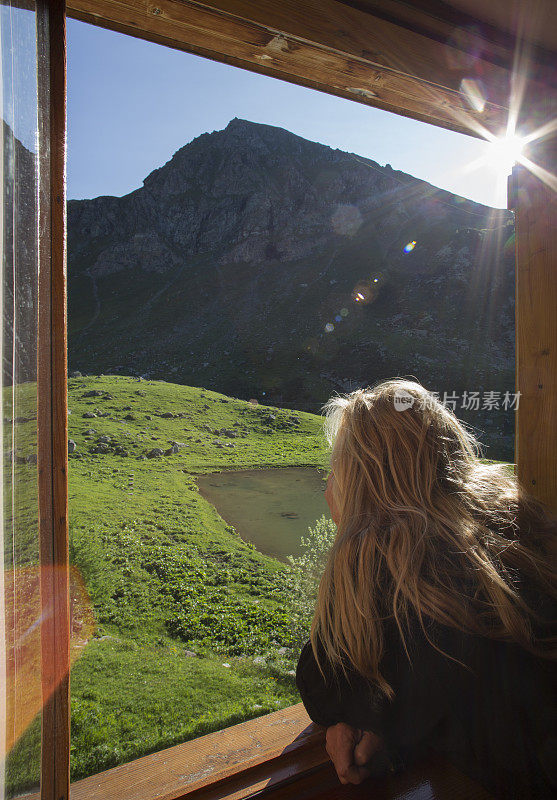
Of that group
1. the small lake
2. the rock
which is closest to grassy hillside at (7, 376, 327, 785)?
the rock

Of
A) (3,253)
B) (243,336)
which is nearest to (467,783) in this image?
(3,253)

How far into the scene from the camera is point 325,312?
58.3 meters

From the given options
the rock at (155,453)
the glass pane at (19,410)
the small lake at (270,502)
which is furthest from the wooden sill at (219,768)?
the rock at (155,453)

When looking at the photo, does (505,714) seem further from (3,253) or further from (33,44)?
(33,44)

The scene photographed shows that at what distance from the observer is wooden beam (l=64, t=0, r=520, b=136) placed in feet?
3.99

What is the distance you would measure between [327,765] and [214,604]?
660 cm

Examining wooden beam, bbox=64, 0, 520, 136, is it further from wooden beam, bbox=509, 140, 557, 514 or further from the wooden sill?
the wooden sill

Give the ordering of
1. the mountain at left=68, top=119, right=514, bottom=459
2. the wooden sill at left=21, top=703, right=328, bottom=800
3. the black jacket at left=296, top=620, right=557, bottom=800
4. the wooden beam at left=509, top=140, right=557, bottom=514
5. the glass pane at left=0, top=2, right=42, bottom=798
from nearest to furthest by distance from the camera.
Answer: the glass pane at left=0, top=2, right=42, bottom=798 → the black jacket at left=296, top=620, right=557, bottom=800 → the wooden sill at left=21, top=703, right=328, bottom=800 → the wooden beam at left=509, top=140, right=557, bottom=514 → the mountain at left=68, top=119, right=514, bottom=459

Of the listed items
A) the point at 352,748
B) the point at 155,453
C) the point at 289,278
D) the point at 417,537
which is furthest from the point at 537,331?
the point at 289,278

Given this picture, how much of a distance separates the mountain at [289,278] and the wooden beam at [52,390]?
3337cm

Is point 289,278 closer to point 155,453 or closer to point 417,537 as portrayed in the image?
point 155,453

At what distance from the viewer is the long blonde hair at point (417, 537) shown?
1029 millimetres

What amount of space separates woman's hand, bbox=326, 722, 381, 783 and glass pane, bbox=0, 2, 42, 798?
683mm

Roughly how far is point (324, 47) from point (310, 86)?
19 centimetres
